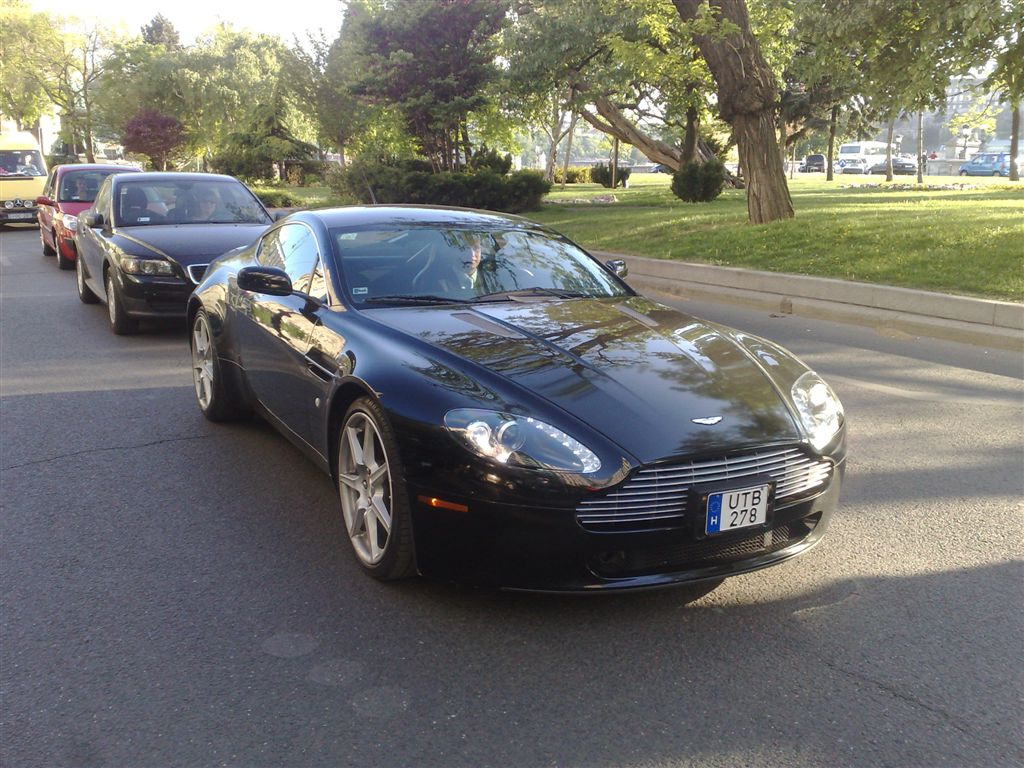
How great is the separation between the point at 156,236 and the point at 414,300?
5696mm

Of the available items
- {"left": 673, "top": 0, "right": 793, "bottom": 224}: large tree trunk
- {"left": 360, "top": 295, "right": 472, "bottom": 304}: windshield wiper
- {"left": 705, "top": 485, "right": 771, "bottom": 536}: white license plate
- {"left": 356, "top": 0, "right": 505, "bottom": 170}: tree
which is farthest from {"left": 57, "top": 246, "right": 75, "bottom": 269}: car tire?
{"left": 705, "top": 485, "right": 771, "bottom": 536}: white license plate

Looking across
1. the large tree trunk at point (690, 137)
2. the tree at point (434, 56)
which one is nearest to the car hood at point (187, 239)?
the tree at point (434, 56)

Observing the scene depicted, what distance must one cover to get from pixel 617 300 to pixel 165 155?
157 feet

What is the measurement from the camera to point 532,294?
4.77 meters

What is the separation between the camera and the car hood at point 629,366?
335cm

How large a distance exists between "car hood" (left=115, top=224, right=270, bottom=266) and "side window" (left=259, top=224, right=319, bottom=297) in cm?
322

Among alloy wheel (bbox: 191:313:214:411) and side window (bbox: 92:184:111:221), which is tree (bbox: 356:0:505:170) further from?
alloy wheel (bbox: 191:313:214:411)

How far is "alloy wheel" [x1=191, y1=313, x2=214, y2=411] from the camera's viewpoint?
6.07 metres

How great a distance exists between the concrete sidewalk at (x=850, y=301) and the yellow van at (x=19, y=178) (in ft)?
61.6

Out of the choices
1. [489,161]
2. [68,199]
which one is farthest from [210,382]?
[489,161]

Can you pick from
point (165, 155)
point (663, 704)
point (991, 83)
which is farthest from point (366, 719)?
point (165, 155)

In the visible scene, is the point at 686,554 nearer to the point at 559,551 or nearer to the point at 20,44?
the point at 559,551

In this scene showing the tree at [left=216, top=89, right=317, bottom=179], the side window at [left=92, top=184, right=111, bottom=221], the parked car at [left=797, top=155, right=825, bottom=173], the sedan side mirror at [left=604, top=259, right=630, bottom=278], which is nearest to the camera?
the sedan side mirror at [left=604, top=259, right=630, bottom=278]

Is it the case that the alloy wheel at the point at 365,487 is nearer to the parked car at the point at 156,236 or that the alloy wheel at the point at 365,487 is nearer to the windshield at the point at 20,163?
the parked car at the point at 156,236
